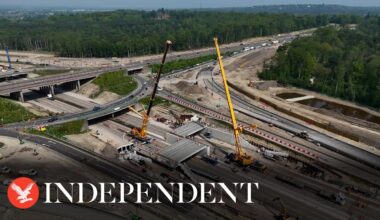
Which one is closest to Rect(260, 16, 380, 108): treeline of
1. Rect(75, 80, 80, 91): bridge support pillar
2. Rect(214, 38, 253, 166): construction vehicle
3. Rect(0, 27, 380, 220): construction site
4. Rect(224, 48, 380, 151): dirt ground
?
Rect(224, 48, 380, 151): dirt ground

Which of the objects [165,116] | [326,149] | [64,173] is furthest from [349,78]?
[64,173]

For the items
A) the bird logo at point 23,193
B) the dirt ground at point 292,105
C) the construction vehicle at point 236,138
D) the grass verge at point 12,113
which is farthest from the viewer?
the grass verge at point 12,113

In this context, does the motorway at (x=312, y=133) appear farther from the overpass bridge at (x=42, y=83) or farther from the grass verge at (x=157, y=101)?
the overpass bridge at (x=42, y=83)

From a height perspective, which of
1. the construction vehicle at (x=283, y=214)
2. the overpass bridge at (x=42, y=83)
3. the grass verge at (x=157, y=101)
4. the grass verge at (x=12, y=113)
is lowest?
the construction vehicle at (x=283, y=214)

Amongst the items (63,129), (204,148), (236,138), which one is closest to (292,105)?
(204,148)

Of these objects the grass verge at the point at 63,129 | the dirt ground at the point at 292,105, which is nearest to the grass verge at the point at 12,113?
the grass verge at the point at 63,129

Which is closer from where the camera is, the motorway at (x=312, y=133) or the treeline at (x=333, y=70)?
the motorway at (x=312, y=133)

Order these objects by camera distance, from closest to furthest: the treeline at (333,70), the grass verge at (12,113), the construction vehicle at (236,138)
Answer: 1. the construction vehicle at (236,138)
2. the grass verge at (12,113)
3. the treeline at (333,70)
